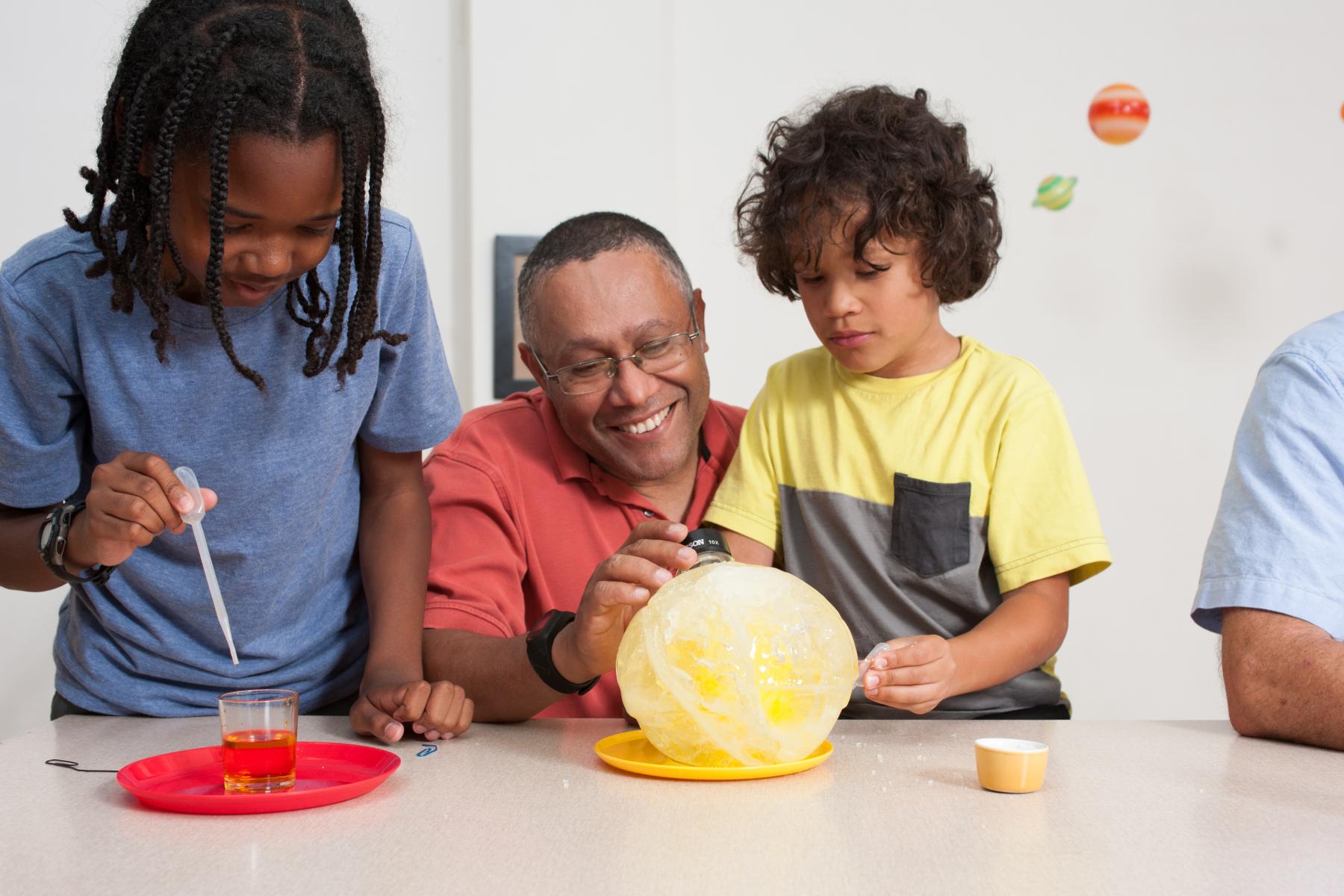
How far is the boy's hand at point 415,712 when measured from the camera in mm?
1286

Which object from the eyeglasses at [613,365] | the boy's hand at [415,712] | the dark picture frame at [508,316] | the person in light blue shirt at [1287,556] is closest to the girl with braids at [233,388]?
the boy's hand at [415,712]

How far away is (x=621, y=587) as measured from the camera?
1.21 metres

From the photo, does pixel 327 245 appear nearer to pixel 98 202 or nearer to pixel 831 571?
pixel 98 202

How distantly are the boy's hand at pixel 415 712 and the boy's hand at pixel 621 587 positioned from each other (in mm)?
137

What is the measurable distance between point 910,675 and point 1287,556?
18.7 inches

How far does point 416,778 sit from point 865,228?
0.97 m

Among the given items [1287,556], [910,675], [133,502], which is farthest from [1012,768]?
[133,502]

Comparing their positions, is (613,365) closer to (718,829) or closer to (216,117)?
(216,117)

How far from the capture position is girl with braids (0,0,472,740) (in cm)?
113

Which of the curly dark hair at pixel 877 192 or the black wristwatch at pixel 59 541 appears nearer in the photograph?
the black wristwatch at pixel 59 541

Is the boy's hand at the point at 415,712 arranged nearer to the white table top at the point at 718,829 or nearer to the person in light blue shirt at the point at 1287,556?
the white table top at the point at 718,829

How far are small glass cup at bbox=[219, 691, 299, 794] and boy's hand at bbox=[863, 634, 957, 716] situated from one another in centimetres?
58

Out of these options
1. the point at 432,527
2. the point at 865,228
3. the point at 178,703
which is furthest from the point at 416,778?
the point at 865,228

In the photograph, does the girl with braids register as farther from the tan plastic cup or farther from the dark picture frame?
the dark picture frame
